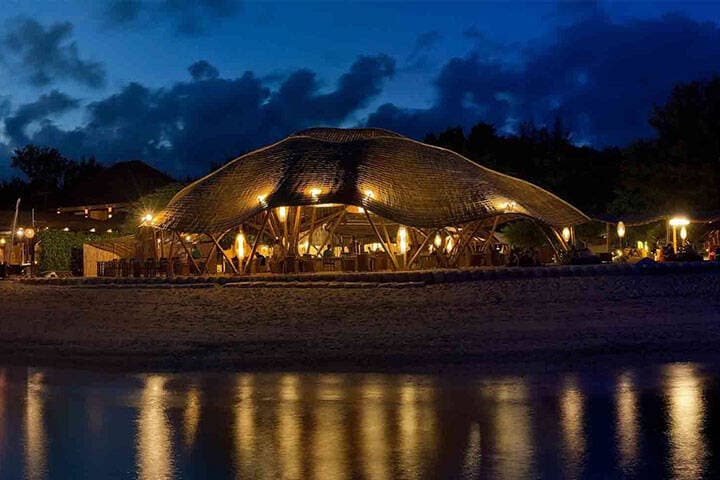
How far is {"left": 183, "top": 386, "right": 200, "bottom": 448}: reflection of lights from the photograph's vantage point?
10084 mm

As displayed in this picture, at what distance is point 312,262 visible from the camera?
28.7 m

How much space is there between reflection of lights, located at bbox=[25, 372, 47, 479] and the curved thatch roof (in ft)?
50.5

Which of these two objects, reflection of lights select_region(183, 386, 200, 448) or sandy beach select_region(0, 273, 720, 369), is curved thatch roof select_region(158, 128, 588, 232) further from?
reflection of lights select_region(183, 386, 200, 448)

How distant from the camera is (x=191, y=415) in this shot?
1140 centimetres

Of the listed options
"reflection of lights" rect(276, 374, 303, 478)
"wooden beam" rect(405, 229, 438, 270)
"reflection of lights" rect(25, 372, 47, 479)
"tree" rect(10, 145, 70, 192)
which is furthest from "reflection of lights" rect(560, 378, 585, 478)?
"tree" rect(10, 145, 70, 192)

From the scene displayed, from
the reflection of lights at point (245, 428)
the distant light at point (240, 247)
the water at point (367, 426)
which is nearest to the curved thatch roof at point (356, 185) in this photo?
the distant light at point (240, 247)

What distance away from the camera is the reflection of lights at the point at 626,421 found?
348 inches

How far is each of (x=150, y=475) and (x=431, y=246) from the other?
2626cm

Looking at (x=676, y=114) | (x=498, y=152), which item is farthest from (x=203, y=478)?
(x=498, y=152)

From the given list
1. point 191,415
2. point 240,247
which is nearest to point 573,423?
point 191,415

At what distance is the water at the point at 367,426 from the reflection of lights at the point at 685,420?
0.02 meters

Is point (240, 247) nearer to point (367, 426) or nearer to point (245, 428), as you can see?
point (245, 428)

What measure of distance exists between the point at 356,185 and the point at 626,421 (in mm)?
19266

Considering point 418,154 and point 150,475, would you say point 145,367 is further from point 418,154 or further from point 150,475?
point 418,154
